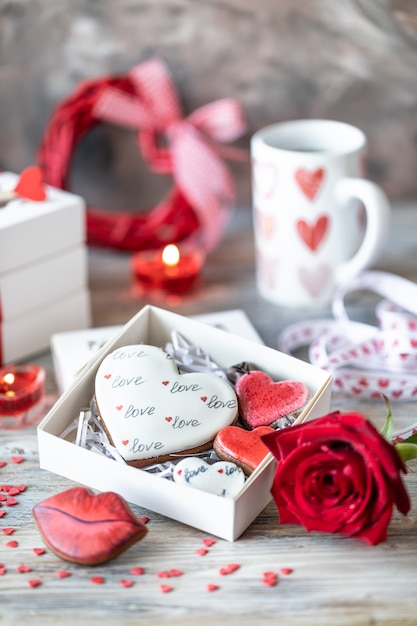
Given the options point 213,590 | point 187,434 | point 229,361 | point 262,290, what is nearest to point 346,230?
point 262,290

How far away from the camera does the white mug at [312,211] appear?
0.94 meters

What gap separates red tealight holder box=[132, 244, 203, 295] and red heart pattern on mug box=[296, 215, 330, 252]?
0.15 meters

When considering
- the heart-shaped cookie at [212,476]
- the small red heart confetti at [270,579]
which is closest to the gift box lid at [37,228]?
the heart-shaped cookie at [212,476]

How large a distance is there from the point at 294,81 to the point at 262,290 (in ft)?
0.98

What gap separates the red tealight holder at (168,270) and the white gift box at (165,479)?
0.85 feet

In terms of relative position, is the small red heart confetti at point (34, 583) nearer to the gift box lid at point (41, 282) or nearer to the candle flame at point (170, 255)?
the gift box lid at point (41, 282)

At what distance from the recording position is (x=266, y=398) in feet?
2.44

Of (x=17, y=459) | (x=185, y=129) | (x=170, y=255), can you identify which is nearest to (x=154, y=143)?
(x=185, y=129)

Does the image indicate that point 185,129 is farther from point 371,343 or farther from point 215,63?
point 371,343

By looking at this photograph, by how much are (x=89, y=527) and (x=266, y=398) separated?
193mm

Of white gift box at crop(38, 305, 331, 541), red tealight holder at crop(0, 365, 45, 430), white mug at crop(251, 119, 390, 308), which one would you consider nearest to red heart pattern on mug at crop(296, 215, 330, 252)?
white mug at crop(251, 119, 390, 308)

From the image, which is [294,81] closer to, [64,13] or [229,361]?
[64,13]

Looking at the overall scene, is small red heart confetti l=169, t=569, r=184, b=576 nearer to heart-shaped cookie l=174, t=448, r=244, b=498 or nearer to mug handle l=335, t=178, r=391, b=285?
heart-shaped cookie l=174, t=448, r=244, b=498

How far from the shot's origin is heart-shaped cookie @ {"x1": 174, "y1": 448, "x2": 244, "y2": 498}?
0.67 meters
